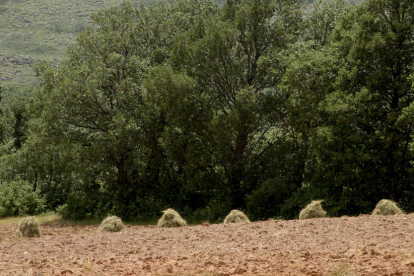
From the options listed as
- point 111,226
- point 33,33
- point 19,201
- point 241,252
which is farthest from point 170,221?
point 33,33

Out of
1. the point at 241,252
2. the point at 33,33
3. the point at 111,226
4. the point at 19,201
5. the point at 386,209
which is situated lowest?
the point at 19,201

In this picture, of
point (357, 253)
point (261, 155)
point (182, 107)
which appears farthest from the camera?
point (261, 155)

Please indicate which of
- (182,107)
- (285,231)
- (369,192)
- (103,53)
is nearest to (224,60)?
(182,107)

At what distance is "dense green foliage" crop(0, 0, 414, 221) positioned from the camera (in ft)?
53.2

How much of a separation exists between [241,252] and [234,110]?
1164cm

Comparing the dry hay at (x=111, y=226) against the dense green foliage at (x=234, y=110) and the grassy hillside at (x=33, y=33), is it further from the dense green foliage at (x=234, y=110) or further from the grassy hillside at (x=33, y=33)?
the grassy hillside at (x=33, y=33)

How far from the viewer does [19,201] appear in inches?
904

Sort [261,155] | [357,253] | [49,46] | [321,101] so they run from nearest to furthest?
[357,253], [321,101], [261,155], [49,46]

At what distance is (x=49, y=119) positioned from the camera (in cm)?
1980

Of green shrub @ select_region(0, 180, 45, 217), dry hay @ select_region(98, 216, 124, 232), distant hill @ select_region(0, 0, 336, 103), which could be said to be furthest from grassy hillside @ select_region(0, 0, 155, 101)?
dry hay @ select_region(98, 216, 124, 232)

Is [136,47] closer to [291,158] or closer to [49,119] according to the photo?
[49,119]

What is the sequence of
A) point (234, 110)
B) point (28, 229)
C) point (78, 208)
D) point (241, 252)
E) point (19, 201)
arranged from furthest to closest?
1. point (19, 201)
2. point (78, 208)
3. point (234, 110)
4. point (28, 229)
5. point (241, 252)

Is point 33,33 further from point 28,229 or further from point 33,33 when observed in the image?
point 28,229

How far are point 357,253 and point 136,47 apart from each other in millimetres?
18278
